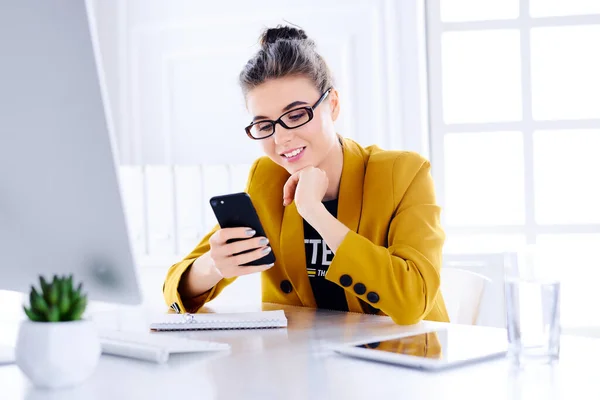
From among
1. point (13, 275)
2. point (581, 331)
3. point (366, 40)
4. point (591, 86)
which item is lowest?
point (581, 331)

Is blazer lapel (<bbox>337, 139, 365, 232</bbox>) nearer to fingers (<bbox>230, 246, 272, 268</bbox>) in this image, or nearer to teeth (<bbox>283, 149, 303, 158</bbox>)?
teeth (<bbox>283, 149, 303, 158</bbox>)

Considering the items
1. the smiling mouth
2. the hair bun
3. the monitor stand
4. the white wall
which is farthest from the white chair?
the white wall

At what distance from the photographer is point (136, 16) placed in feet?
10.2

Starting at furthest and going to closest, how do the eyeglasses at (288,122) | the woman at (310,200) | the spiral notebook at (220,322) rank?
1. the eyeglasses at (288,122)
2. the woman at (310,200)
3. the spiral notebook at (220,322)

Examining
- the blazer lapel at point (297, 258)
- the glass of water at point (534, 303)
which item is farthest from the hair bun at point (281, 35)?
the glass of water at point (534, 303)

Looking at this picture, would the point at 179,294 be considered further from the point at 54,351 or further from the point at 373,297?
the point at 54,351

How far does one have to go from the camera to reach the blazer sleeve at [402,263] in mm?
1439

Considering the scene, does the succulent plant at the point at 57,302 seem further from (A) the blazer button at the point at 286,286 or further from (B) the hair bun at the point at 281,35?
(B) the hair bun at the point at 281,35

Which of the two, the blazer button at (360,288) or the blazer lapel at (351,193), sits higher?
the blazer lapel at (351,193)

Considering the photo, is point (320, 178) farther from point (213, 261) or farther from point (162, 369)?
point (162, 369)

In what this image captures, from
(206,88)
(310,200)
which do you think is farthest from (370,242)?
(206,88)

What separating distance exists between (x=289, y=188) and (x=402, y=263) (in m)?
0.35

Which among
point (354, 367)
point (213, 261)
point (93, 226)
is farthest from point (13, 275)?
point (213, 261)

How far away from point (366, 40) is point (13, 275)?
215 centimetres
